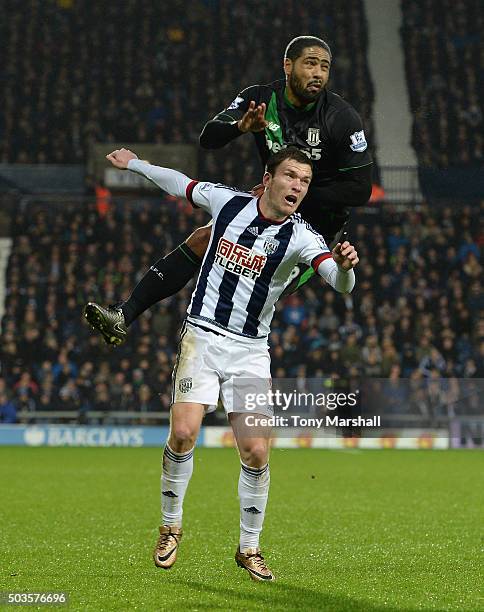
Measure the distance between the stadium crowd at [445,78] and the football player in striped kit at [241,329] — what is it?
776 inches

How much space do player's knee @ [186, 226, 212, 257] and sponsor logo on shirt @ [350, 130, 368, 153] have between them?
98 cm

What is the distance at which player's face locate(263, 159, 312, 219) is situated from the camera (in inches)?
230

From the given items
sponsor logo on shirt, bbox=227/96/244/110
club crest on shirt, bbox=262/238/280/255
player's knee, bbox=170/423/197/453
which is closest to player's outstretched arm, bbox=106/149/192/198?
sponsor logo on shirt, bbox=227/96/244/110

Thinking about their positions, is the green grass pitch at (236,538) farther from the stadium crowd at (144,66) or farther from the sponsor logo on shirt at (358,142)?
the stadium crowd at (144,66)

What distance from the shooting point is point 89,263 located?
22.7m

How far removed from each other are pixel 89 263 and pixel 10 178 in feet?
13.7

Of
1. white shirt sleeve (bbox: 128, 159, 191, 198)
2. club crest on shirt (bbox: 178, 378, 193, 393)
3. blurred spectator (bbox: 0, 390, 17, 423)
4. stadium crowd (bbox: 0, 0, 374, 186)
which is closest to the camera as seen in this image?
club crest on shirt (bbox: 178, 378, 193, 393)

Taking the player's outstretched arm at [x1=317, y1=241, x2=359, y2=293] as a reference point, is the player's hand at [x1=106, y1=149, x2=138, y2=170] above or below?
above

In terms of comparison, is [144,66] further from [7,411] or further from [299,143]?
[299,143]

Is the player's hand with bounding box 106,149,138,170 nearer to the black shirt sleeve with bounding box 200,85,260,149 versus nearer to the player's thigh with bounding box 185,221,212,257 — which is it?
the black shirt sleeve with bounding box 200,85,260,149

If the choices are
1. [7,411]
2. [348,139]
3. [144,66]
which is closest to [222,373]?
[348,139]

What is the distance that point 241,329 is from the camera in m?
6.02

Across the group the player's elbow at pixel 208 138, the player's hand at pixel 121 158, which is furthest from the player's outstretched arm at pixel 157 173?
the player's elbow at pixel 208 138

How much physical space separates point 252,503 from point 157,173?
6.46 feet
